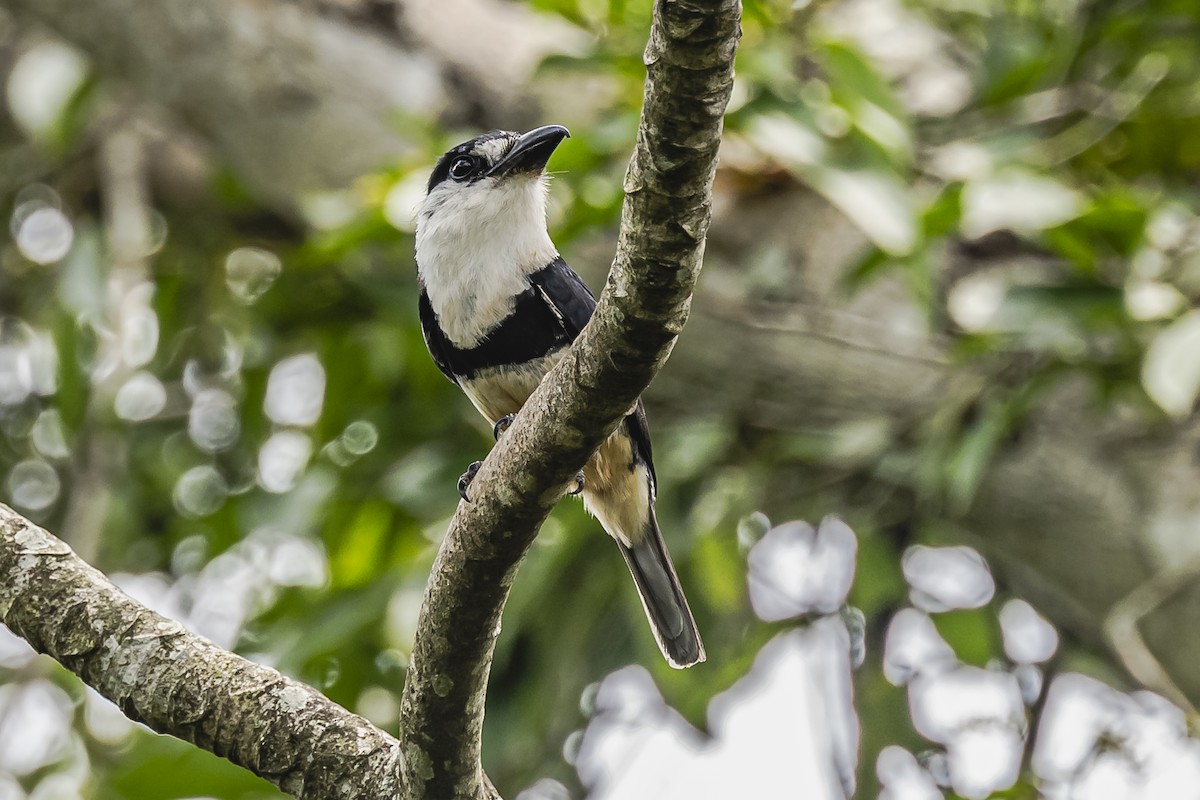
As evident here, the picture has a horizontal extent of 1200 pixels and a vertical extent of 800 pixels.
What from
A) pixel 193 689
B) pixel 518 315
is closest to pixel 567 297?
pixel 518 315

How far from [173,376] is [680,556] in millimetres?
2373

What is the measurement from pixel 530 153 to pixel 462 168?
0.33m

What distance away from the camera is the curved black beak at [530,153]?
310 cm

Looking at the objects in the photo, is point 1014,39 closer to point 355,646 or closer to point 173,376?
point 355,646

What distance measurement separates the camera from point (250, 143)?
447 cm

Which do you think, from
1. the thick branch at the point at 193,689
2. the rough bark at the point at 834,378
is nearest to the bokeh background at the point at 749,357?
the rough bark at the point at 834,378

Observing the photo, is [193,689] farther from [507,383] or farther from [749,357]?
[749,357]

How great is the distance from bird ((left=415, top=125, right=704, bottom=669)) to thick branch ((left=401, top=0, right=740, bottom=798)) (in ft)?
2.79

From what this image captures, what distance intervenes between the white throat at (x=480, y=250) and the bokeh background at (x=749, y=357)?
1.04ft

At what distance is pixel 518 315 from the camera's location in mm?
2916

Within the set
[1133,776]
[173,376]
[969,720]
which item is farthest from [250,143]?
[1133,776]

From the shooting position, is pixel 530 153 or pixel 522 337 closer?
pixel 522 337

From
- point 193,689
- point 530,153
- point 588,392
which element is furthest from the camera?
point 530,153

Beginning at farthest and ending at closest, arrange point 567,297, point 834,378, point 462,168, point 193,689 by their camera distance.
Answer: point 834,378, point 462,168, point 567,297, point 193,689
